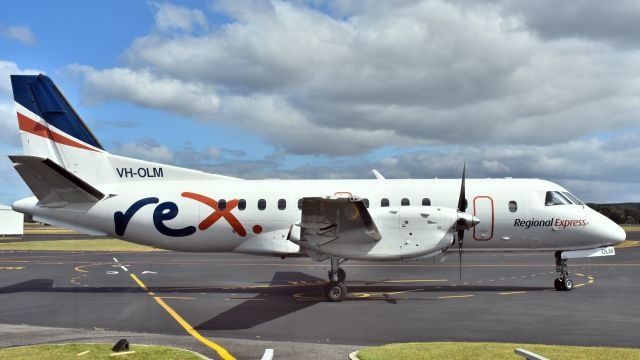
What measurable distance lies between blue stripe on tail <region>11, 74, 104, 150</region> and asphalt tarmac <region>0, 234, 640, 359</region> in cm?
618

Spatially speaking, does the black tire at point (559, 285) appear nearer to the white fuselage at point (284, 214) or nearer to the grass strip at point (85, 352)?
the white fuselage at point (284, 214)

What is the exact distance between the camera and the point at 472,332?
1077cm

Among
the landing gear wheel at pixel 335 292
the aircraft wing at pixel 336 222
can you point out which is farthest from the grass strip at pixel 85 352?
the landing gear wheel at pixel 335 292

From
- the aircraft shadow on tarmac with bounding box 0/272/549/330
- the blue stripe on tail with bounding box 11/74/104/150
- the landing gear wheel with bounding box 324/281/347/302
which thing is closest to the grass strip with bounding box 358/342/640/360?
the aircraft shadow on tarmac with bounding box 0/272/549/330

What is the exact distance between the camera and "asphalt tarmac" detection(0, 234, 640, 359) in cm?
1036

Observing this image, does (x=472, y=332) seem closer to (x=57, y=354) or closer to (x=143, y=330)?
(x=143, y=330)

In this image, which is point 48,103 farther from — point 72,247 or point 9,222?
point 9,222

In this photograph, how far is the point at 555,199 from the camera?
17.5m

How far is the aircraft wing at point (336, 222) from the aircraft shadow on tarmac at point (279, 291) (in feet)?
6.86

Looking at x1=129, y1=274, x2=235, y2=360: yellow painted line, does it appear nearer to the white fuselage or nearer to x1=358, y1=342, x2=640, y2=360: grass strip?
x1=358, y1=342, x2=640, y2=360: grass strip

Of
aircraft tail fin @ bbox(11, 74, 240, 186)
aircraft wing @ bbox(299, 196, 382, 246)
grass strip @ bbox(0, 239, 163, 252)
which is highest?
aircraft tail fin @ bbox(11, 74, 240, 186)

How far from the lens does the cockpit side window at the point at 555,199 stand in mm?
17375

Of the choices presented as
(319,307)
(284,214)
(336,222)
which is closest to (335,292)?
(319,307)

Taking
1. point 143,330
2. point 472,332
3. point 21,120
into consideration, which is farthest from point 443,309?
point 21,120
